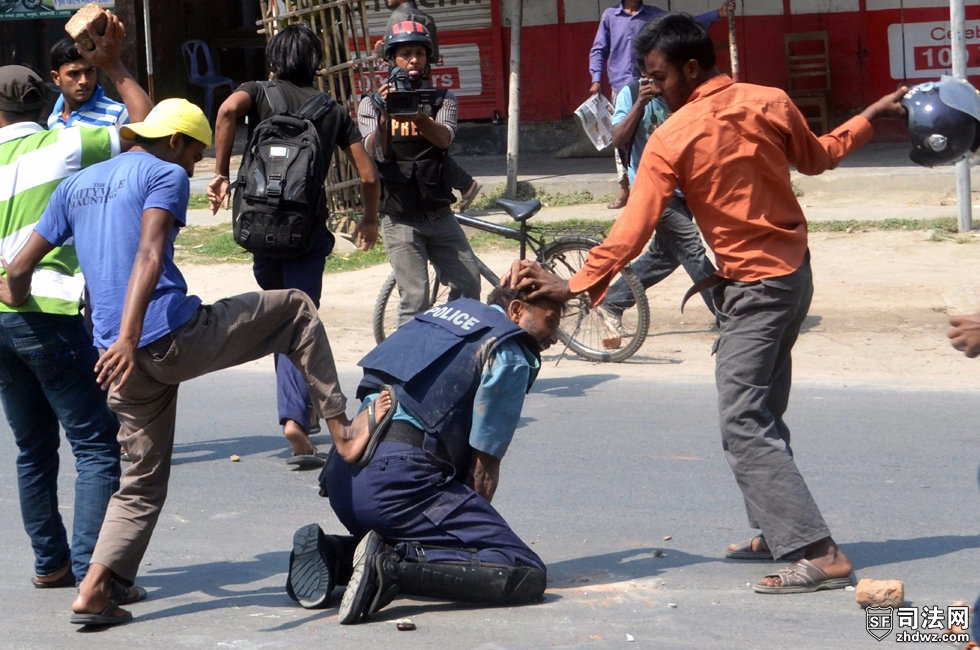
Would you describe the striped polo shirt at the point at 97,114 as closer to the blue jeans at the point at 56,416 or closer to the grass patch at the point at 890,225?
the blue jeans at the point at 56,416

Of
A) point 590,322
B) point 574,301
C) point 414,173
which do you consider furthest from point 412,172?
point 590,322

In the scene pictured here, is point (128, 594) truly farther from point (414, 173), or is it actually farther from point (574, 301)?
point (574, 301)

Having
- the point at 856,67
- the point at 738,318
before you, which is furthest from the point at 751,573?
the point at 856,67

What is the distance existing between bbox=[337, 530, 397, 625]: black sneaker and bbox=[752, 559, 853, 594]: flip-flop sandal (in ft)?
4.39

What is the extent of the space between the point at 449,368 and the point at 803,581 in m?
1.44

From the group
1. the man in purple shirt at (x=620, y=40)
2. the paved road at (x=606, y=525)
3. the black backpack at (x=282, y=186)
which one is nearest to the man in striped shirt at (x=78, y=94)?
the black backpack at (x=282, y=186)

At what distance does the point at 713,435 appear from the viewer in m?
6.66

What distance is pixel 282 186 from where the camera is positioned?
19.7 ft

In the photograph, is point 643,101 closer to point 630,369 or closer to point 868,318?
point 630,369

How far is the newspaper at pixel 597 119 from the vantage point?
1110 centimetres

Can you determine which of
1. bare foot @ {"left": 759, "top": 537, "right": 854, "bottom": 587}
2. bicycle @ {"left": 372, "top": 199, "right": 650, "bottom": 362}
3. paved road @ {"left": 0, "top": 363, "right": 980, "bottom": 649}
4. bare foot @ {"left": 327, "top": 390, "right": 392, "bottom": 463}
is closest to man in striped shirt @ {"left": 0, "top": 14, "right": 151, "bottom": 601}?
paved road @ {"left": 0, "top": 363, "right": 980, "bottom": 649}

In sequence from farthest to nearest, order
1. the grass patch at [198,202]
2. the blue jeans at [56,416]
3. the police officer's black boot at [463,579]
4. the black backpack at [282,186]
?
the grass patch at [198,202]
the black backpack at [282,186]
the blue jeans at [56,416]
the police officer's black boot at [463,579]

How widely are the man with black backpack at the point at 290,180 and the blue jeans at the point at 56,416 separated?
1545 mm

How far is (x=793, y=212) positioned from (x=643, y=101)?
112 inches
